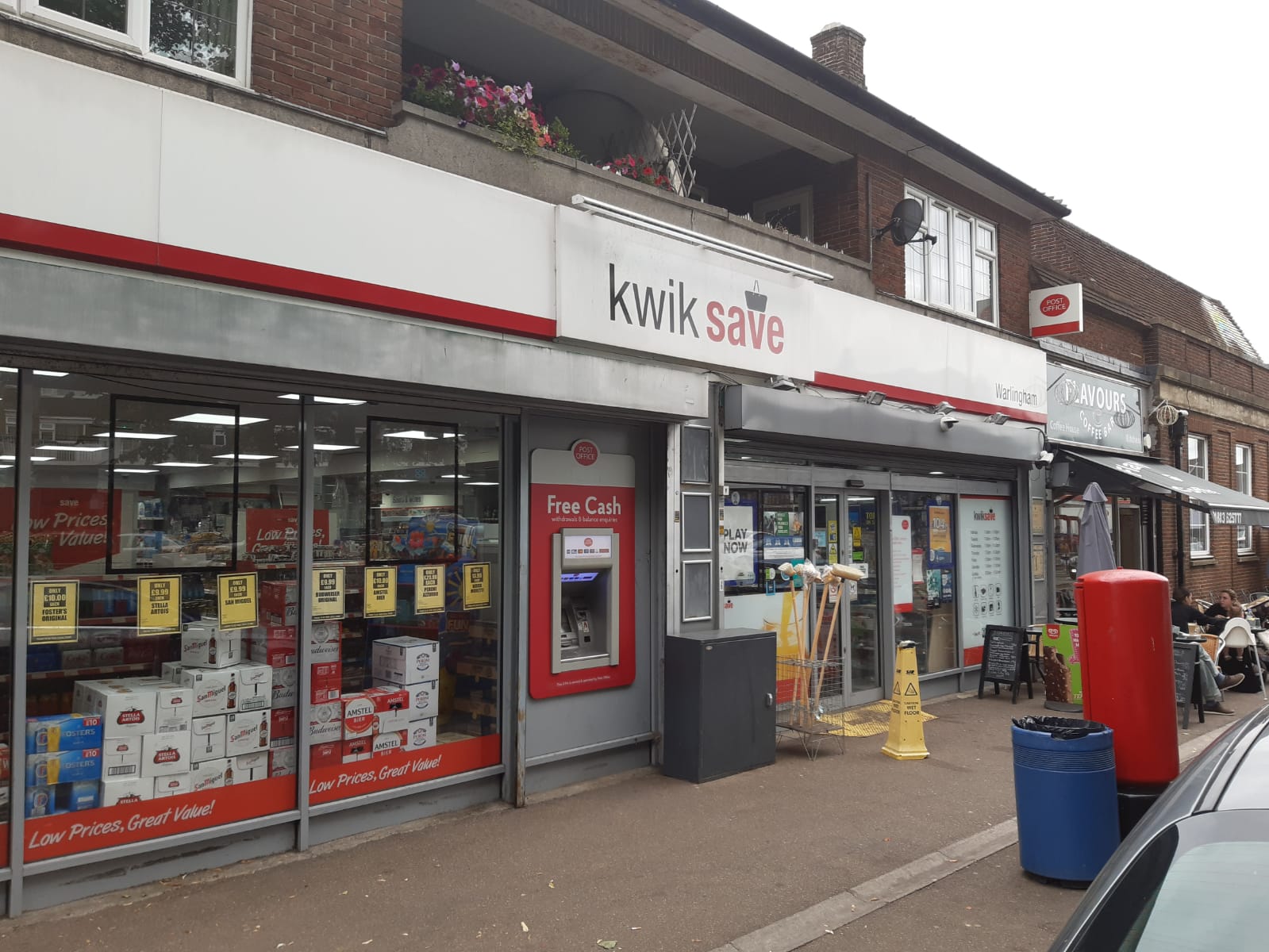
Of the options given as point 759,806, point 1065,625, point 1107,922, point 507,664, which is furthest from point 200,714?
point 1065,625

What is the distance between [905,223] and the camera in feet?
35.7

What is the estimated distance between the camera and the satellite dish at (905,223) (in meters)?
10.9

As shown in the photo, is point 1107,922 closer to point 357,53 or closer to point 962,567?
point 357,53

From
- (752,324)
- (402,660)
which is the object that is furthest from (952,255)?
(402,660)

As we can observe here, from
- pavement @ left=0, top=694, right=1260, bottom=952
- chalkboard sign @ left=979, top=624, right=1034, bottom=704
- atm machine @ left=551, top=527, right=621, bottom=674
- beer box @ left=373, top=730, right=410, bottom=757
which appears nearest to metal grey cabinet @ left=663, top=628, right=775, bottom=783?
pavement @ left=0, top=694, right=1260, bottom=952

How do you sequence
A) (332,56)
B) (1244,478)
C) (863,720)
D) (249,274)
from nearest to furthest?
(249,274)
(332,56)
(863,720)
(1244,478)

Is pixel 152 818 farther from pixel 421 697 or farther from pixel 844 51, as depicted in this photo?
pixel 844 51

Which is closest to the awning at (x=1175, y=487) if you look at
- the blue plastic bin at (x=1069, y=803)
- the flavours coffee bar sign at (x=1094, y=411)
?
the flavours coffee bar sign at (x=1094, y=411)

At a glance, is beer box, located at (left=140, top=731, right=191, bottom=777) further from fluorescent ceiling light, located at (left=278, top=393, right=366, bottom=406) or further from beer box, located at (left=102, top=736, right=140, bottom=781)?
fluorescent ceiling light, located at (left=278, top=393, right=366, bottom=406)

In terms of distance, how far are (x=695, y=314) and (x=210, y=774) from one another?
5.03 m

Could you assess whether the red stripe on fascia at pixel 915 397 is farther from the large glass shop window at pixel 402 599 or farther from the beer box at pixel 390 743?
the beer box at pixel 390 743

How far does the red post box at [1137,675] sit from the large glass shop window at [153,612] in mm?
5045

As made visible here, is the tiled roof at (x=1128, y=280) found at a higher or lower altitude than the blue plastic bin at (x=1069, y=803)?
higher

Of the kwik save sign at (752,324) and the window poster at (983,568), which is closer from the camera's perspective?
the kwik save sign at (752,324)
